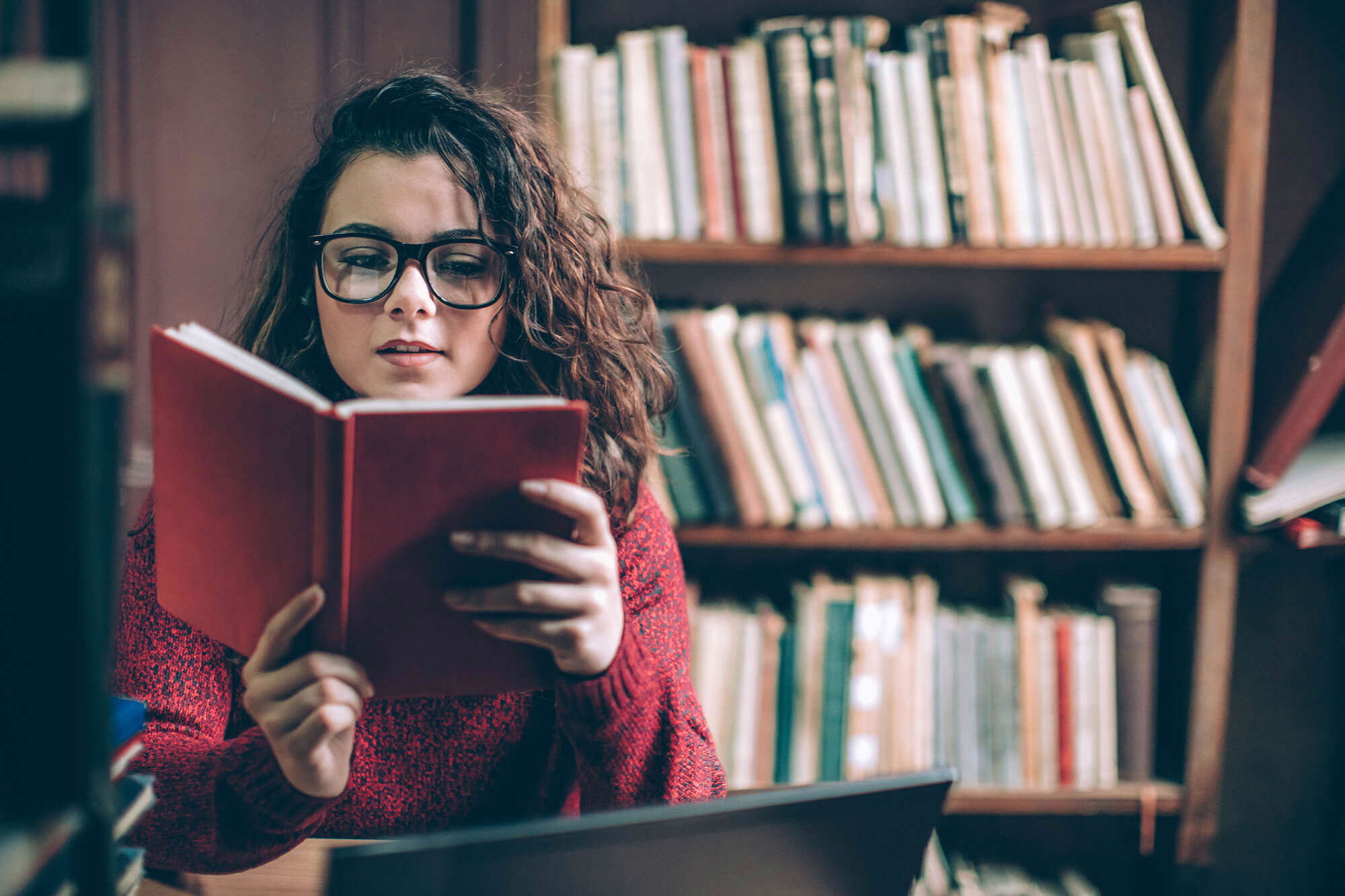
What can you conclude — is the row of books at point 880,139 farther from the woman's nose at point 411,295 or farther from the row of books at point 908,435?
the woman's nose at point 411,295

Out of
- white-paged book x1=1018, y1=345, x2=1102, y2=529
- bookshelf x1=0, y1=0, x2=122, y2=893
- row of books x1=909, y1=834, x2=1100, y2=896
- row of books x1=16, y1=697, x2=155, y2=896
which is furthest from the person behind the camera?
row of books x1=909, y1=834, x2=1100, y2=896

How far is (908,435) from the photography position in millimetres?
1381

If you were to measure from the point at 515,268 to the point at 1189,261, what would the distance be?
1.05 meters

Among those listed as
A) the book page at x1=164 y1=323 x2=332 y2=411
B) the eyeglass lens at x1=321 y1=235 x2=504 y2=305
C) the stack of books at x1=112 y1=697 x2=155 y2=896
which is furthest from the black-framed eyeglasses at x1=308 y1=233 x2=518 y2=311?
the stack of books at x1=112 y1=697 x2=155 y2=896

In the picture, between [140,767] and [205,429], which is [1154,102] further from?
[140,767]

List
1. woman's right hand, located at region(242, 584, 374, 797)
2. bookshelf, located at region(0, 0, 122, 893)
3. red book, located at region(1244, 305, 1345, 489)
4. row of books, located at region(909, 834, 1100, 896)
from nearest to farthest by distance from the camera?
bookshelf, located at region(0, 0, 122, 893) < woman's right hand, located at region(242, 584, 374, 797) < red book, located at region(1244, 305, 1345, 489) < row of books, located at region(909, 834, 1100, 896)

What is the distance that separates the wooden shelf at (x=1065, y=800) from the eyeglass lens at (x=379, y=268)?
1.12 metres

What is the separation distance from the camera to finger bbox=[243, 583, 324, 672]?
1.92 feet

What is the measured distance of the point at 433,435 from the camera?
574 millimetres

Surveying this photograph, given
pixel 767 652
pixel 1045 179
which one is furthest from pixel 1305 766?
pixel 1045 179

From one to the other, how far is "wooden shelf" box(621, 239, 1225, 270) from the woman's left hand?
0.78 meters

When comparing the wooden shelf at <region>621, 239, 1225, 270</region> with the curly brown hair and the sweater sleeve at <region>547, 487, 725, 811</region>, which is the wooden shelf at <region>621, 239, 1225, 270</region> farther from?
the sweater sleeve at <region>547, 487, 725, 811</region>

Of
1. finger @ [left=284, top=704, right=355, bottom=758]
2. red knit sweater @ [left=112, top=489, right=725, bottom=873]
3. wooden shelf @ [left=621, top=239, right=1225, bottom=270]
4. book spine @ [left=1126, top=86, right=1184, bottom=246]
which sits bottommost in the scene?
red knit sweater @ [left=112, top=489, right=725, bottom=873]

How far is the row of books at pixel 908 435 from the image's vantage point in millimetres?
1375
